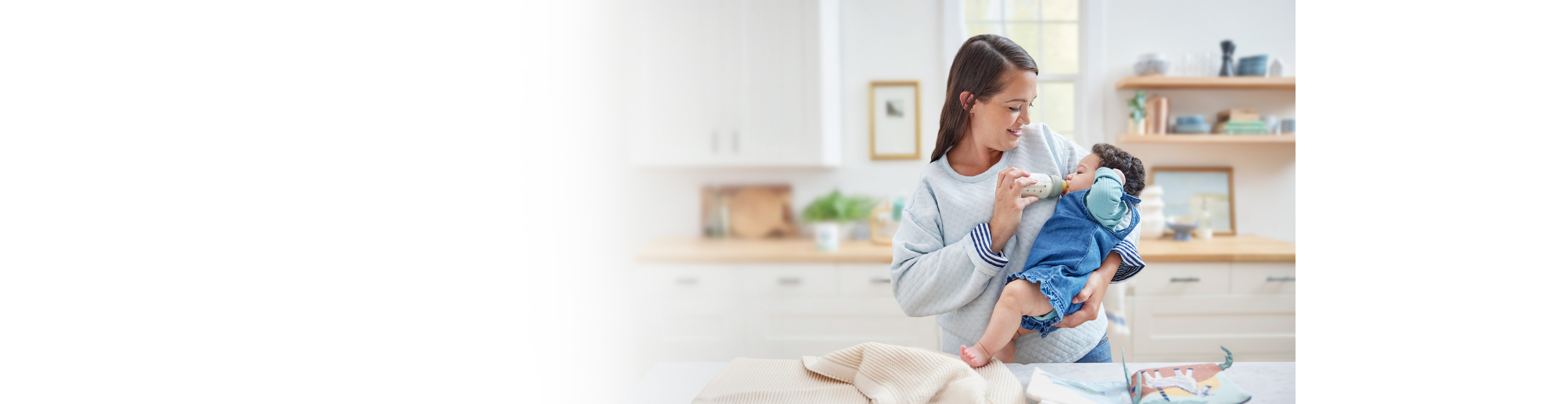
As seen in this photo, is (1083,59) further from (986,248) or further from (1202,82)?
(986,248)

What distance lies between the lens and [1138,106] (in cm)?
192

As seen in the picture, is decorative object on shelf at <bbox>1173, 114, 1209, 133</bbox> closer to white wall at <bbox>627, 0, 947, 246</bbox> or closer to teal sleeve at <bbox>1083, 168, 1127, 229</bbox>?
white wall at <bbox>627, 0, 947, 246</bbox>

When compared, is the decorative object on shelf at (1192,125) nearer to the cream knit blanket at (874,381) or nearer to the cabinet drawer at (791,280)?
the cabinet drawer at (791,280)

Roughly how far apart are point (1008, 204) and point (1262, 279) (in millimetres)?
1419

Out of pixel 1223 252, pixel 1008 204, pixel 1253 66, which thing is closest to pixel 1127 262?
pixel 1008 204

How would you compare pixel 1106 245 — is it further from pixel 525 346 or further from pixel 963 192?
pixel 525 346

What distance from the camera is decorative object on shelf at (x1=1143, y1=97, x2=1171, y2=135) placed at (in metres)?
1.94

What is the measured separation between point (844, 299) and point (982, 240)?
1.06m

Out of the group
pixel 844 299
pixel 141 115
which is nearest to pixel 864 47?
pixel 844 299

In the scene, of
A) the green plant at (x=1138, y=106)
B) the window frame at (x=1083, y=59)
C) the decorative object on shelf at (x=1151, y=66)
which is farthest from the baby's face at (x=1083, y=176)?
the green plant at (x=1138, y=106)

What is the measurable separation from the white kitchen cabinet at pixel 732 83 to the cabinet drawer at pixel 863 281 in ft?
1.07

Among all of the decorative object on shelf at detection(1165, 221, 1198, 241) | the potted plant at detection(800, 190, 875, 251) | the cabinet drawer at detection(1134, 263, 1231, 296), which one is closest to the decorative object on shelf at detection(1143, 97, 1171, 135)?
the decorative object on shelf at detection(1165, 221, 1198, 241)

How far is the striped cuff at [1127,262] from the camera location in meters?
0.81

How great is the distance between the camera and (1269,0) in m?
1.05
